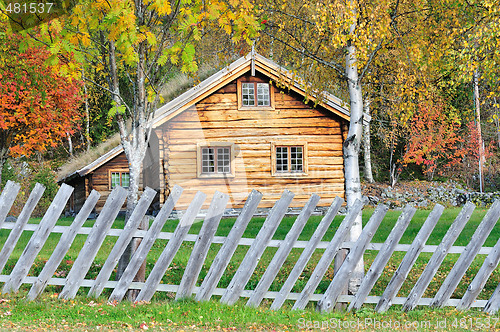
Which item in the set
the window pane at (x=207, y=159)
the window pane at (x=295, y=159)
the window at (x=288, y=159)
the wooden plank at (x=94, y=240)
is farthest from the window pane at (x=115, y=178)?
the wooden plank at (x=94, y=240)

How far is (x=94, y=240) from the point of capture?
5.76 m

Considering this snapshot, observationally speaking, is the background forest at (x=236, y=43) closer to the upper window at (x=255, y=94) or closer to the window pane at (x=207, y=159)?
the window pane at (x=207, y=159)

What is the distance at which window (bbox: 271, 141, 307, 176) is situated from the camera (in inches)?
725

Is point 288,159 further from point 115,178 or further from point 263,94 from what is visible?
point 115,178

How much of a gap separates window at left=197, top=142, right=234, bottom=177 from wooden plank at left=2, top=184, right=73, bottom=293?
12.2 m

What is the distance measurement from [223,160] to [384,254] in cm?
1304

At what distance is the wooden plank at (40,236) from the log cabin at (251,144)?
11780 millimetres

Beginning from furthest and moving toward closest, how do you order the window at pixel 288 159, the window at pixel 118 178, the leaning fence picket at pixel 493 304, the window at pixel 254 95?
the window at pixel 118 178
the window at pixel 288 159
the window at pixel 254 95
the leaning fence picket at pixel 493 304

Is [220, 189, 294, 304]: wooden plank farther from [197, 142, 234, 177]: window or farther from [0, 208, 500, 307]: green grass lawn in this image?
[197, 142, 234, 177]: window

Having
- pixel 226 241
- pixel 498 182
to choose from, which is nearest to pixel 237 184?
pixel 226 241

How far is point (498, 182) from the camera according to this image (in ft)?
86.2

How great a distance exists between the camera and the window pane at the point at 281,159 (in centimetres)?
1866

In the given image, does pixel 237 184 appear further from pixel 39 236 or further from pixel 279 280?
pixel 39 236

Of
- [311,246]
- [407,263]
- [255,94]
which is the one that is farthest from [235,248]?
[255,94]
